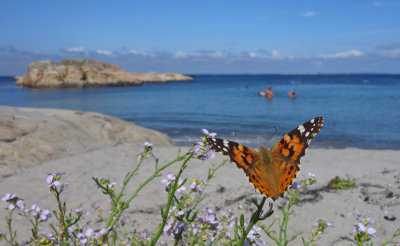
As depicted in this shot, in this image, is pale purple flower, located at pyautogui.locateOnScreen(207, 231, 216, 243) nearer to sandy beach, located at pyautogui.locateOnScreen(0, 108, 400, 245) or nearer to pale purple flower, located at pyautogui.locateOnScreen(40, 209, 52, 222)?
pale purple flower, located at pyautogui.locateOnScreen(40, 209, 52, 222)

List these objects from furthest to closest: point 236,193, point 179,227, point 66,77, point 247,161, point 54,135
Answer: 1. point 66,77
2. point 54,135
3. point 236,193
4. point 247,161
5. point 179,227

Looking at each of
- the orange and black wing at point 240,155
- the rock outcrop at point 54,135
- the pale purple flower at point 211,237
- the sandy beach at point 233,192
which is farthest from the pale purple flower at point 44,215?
the rock outcrop at point 54,135

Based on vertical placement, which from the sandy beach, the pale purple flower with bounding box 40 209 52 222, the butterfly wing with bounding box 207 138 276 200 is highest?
the butterfly wing with bounding box 207 138 276 200

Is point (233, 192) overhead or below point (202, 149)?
below

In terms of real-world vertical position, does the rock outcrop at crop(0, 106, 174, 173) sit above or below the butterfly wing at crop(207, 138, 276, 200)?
below

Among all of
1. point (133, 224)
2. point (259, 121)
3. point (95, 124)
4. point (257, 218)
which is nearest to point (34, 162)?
point (95, 124)

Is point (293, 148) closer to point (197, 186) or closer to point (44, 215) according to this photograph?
point (197, 186)

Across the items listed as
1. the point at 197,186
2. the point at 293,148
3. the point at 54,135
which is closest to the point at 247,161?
the point at 293,148

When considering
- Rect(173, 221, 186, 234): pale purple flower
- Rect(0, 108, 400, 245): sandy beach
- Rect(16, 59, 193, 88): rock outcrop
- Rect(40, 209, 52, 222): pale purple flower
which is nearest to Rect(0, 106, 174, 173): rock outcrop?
Rect(0, 108, 400, 245): sandy beach
